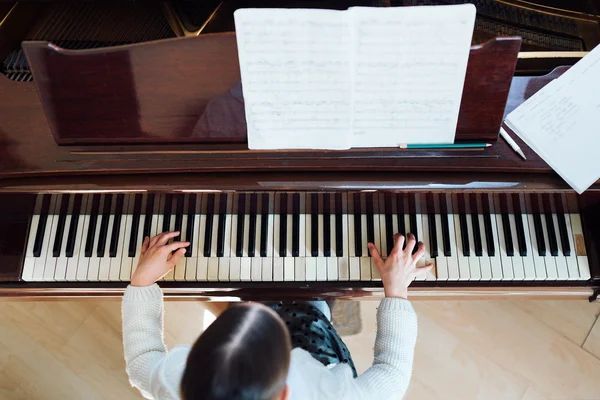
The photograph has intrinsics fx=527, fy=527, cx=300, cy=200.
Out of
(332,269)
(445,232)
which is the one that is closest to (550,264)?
(445,232)

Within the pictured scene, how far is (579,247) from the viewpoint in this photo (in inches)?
71.7

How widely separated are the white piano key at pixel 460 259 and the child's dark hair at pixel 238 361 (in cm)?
79

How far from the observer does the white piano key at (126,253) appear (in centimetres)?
186

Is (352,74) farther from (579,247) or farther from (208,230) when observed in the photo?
(579,247)

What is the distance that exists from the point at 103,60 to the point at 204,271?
2.58 ft

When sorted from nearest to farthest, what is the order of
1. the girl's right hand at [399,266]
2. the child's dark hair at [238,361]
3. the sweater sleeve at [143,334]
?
the child's dark hair at [238,361] → the sweater sleeve at [143,334] → the girl's right hand at [399,266]

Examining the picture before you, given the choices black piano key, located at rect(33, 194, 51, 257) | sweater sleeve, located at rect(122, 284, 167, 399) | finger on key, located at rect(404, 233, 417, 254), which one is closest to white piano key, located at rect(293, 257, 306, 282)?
finger on key, located at rect(404, 233, 417, 254)

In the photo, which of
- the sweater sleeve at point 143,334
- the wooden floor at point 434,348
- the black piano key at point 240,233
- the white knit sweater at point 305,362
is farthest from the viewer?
the wooden floor at point 434,348

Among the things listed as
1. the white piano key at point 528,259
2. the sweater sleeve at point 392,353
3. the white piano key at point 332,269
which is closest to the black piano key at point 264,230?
the white piano key at point 332,269

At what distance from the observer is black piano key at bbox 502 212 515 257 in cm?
182

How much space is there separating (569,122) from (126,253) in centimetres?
152

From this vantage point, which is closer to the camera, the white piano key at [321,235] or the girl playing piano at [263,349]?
the girl playing piano at [263,349]

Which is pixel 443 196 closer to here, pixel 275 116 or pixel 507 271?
pixel 507 271

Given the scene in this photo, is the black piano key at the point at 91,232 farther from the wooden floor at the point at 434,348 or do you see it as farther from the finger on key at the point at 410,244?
the finger on key at the point at 410,244
